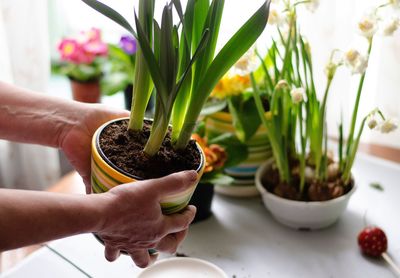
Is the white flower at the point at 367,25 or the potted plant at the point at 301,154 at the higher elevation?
the white flower at the point at 367,25

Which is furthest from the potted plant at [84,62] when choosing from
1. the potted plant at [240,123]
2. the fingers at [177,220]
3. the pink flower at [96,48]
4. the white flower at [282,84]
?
the fingers at [177,220]

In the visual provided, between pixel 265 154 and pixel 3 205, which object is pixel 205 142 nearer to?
pixel 265 154

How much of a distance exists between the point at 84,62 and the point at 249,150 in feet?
2.42

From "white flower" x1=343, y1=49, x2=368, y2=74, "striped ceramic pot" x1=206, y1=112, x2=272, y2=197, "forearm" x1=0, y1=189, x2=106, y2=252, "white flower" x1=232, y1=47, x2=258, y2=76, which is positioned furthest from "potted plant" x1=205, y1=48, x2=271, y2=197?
"forearm" x1=0, y1=189, x2=106, y2=252

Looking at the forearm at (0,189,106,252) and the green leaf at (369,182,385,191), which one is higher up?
the forearm at (0,189,106,252)

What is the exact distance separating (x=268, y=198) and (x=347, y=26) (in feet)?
1.68

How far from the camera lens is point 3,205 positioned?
0.51m

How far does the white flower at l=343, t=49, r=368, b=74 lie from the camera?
30.3 inches

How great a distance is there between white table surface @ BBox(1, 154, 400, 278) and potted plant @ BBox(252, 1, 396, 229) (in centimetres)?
4

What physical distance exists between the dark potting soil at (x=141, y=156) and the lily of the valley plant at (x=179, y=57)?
12 mm

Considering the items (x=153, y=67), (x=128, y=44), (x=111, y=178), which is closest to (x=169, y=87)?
(x=153, y=67)

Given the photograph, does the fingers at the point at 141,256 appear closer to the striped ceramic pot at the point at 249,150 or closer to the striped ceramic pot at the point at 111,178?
the striped ceramic pot at the point at 111,178

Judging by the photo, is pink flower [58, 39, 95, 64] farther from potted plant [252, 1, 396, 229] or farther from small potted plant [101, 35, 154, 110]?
potted plant [252, 1, 396, 229]

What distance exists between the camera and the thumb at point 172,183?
565mm
